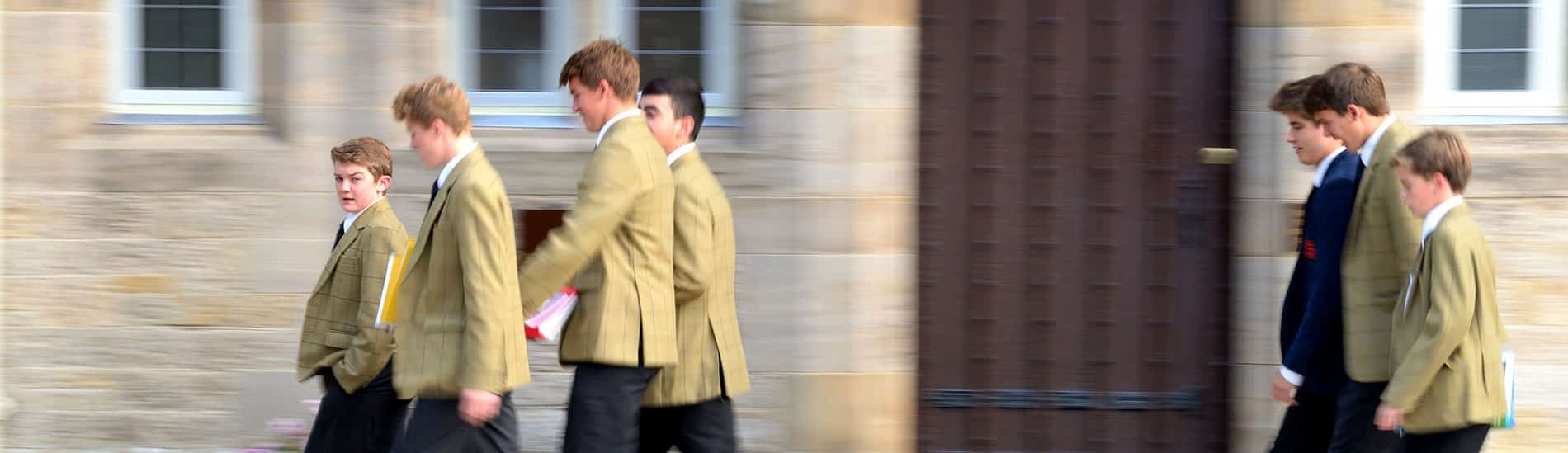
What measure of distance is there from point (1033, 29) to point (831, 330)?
1334mm

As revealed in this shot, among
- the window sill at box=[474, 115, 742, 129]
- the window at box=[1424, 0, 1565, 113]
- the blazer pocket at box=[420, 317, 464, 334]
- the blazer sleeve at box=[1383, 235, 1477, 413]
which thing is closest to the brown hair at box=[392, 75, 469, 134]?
the blazer pocket at box=[420, 317, 464, 334]

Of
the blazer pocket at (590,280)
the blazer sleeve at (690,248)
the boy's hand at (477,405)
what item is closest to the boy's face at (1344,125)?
the blazer sleeve at (690,248)

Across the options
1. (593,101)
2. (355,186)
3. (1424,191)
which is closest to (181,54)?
(355,186)

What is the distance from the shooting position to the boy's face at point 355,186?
4.56m

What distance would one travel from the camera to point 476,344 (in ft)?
12.4

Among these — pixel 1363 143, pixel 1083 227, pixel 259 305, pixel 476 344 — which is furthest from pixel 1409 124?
pixel 259 305

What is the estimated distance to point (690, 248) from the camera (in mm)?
4230

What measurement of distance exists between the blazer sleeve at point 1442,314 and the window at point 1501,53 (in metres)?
2.28

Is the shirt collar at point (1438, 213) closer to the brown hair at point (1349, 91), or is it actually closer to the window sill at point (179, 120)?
the brown hair at point (1349, 91)

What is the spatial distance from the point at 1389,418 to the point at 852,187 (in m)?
2.26

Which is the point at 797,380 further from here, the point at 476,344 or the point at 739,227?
the point at 476,344

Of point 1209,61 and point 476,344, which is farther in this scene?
point 1209,61

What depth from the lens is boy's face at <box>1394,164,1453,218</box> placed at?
12.7 feet

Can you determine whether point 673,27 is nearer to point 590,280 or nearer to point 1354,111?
point 590,280
